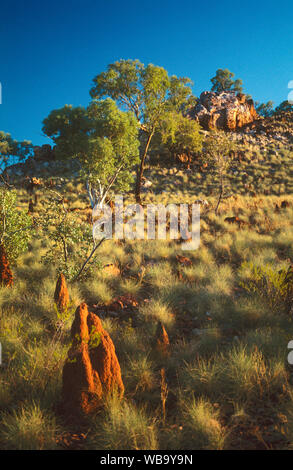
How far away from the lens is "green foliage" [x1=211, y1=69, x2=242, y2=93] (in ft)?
192

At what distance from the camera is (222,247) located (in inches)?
408

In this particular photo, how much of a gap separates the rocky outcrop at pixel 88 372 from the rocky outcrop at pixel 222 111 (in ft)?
138

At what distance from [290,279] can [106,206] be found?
15.0m

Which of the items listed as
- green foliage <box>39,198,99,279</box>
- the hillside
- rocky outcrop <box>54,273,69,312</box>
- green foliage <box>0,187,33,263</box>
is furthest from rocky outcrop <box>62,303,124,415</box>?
green foliage <box>0,187,33,263</box>

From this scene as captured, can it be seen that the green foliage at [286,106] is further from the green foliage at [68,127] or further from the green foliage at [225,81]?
the green foliage at [68,127]

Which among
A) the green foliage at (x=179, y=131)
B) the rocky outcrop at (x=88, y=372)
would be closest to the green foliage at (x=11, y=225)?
the rocky outcrop at (x=88, y=372)

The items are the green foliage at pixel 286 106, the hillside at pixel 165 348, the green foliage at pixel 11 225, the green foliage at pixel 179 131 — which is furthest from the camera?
the green foliage at pixel 286 106

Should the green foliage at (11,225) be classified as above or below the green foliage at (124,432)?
above

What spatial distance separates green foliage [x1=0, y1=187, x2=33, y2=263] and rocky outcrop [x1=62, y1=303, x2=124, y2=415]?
4597 millimetres

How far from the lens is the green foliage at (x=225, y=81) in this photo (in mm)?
58469

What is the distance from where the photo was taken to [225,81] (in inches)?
2327

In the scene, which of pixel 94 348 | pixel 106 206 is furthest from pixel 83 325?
pixel 106 206

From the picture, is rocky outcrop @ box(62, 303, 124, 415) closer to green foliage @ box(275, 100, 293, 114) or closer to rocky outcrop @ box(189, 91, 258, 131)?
rocky outcrop @ box(189, 91, 258, 131)
